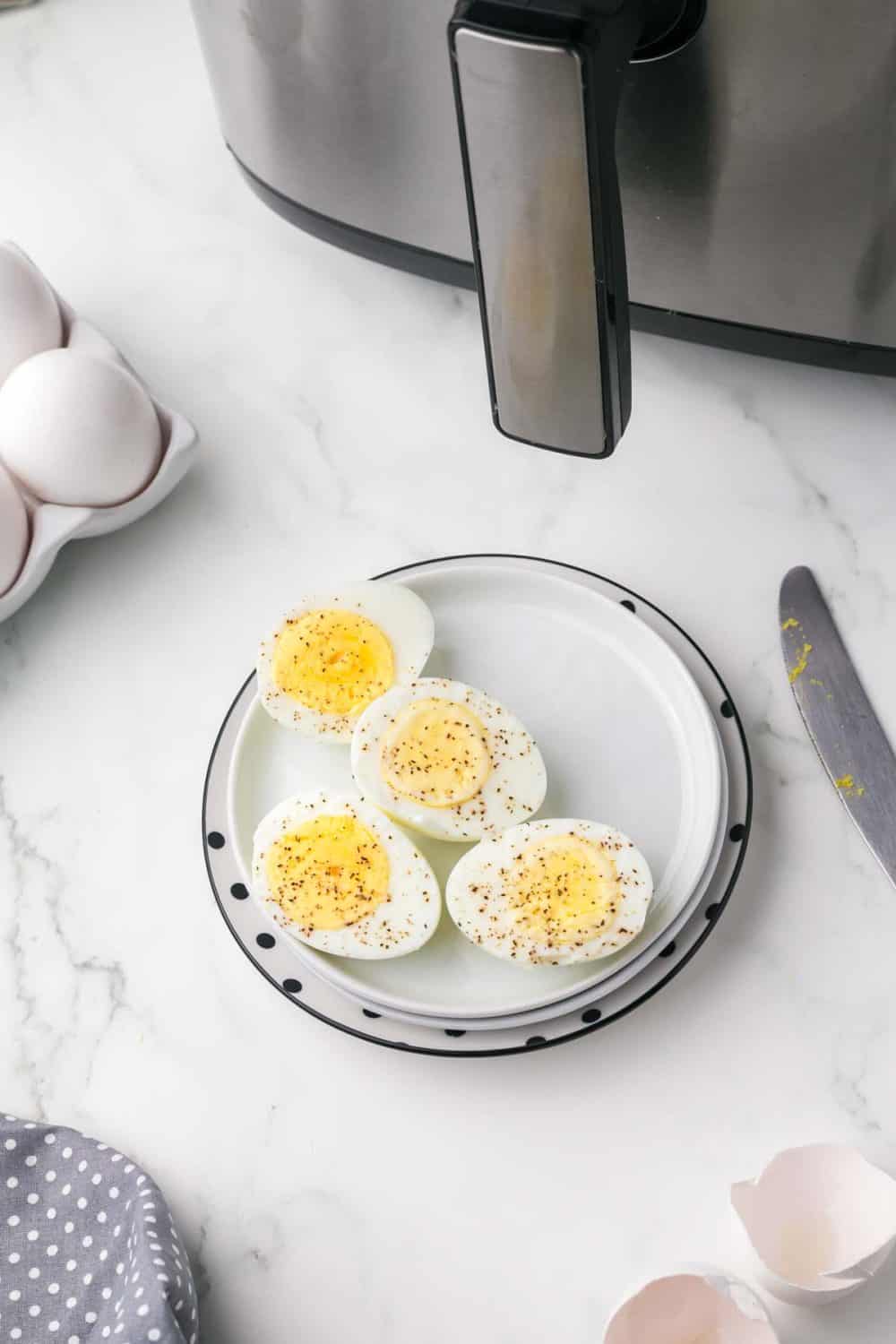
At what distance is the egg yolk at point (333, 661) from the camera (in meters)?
0.71

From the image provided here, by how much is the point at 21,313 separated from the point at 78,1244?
1.81 ft

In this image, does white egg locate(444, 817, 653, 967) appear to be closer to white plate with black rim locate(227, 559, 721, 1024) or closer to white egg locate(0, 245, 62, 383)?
white plate with black rim locate(227, 559, 721, 1024)

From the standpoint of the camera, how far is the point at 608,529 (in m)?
0.81

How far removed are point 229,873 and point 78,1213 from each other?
0.59 feet

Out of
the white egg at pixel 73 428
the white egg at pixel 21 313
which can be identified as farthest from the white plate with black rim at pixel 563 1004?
the white egg at pixel 21 313

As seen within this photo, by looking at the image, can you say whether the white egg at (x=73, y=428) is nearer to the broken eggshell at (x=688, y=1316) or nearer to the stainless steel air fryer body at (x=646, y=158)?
the stainless steel air fryer body at (x=646, y=158)

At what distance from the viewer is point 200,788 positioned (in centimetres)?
75

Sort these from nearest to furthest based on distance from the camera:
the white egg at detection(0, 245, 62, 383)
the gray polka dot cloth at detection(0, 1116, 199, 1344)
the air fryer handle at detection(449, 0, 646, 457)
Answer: the air fryer handle at detection(449, 0, 646, 457) → the gray polka dot cloth at detection(0, 1116, 199, 1344) → the white egg at detection(0, 245, 62, 383)

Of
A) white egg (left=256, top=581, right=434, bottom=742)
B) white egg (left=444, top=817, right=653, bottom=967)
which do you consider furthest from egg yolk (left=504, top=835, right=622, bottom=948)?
white egg (left=256, top=581, right=434, bottom=742)

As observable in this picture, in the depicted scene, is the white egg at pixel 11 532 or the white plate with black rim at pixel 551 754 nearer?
the white plate with black rim at pixel 551 754

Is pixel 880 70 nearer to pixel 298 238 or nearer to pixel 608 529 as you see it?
pixel 608 529

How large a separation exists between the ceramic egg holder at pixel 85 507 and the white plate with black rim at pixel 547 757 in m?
0.15

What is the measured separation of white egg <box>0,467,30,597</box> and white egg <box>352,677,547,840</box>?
24 centimetres

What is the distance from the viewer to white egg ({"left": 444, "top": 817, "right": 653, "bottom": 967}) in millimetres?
627
